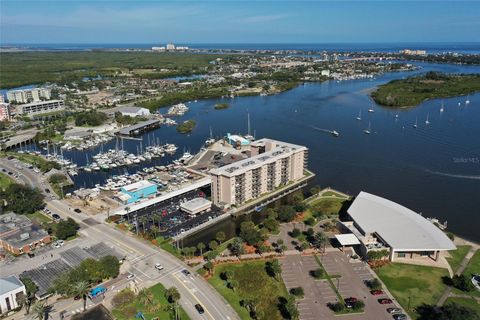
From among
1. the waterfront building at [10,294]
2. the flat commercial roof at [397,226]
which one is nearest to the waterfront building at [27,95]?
the waterfront building at [10,294]

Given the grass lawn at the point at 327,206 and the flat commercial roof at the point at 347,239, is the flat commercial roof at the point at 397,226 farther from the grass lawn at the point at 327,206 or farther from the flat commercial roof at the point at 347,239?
the grass lawn at the point at 327,206

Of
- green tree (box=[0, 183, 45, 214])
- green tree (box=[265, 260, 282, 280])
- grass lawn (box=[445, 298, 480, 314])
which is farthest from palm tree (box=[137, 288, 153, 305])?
grass lawn (box=[445, 298, 480, 314])

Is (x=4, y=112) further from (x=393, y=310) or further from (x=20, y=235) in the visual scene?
(x=393, y=310)

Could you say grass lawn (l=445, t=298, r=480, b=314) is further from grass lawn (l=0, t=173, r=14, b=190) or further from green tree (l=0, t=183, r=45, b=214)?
grass lawn (l=0, t=173, r=14, b=190)

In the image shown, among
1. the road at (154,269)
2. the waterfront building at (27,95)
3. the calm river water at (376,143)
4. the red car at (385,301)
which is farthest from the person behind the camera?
the waterfront building at (27,95)

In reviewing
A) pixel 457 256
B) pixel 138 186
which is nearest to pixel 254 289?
pixel 457 256

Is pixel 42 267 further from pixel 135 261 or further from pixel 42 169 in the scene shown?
pixel 42 169
